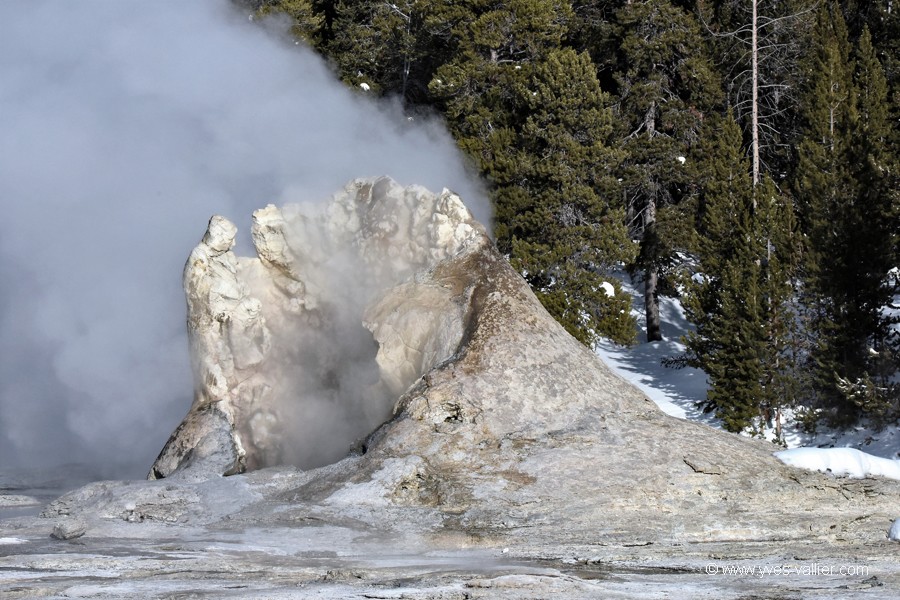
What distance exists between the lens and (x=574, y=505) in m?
9.75

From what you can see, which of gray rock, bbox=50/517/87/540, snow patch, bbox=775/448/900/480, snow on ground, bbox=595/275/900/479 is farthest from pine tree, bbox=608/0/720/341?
gray rock, bbox=50/517/87/540

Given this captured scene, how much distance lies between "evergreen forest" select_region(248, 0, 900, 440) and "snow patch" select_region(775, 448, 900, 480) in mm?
8942

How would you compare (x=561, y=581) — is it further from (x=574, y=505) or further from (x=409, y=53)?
(x=409, y=53)

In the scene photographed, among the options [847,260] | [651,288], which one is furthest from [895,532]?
[651,288]

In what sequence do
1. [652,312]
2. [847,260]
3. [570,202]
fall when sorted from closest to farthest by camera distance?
[847,260] → [570,202] → [652,312]

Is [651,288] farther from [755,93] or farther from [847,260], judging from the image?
[847,260]

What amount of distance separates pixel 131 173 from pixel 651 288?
11.1 meters

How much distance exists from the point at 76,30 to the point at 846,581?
73.2 feet

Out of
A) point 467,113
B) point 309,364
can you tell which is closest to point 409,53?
point 467,113

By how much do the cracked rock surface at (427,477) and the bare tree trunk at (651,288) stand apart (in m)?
13.0

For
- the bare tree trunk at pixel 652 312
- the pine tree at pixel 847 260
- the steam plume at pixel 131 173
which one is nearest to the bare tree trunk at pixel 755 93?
the pine tree at pixel 847 260

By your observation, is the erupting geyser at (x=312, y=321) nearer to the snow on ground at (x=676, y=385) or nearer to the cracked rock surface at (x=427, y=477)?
the cracked rock surface at (x=427, y=477)

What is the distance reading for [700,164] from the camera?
25094mm

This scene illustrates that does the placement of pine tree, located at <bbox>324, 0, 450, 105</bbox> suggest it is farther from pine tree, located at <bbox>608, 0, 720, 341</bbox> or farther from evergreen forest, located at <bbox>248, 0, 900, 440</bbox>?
pine tree, located at <bbox>608, 0, 720, 341</bbox>
